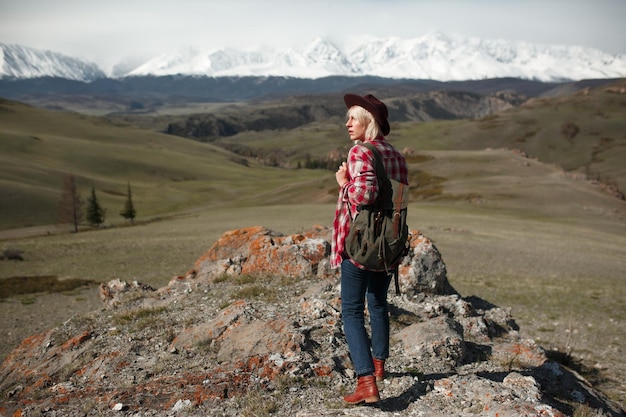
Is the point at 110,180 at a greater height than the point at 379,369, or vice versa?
the point at 379,369

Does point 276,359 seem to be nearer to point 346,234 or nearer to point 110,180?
point 346,234

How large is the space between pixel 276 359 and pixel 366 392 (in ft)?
6.58

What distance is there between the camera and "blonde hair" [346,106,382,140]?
20.0ft

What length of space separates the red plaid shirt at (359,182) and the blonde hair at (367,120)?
103 mm

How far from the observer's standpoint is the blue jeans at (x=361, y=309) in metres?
6.04

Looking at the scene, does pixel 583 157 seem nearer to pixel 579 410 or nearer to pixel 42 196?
pixel 42 196

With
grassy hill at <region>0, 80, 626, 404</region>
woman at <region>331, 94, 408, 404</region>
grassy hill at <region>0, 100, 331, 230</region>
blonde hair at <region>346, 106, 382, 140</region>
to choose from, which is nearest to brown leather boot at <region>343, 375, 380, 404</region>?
woman at <region>331, 94, 408, 404</region>

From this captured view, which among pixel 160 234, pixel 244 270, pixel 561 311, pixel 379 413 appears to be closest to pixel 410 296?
pixel 244 270

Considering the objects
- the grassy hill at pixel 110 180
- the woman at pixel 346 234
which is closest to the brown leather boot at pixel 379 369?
the woman at pixel 346 234

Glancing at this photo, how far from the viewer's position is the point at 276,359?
7473mm

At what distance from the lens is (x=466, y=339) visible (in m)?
9.76

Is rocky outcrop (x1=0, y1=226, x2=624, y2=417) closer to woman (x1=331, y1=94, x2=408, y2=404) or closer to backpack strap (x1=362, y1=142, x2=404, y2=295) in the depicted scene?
woman (x1=331, y1=94, x2=408, y2=404)

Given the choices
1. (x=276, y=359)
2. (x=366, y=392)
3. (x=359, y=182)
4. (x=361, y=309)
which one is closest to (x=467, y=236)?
(x=276, y=359)

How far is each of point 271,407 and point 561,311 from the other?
18992 millimetres
